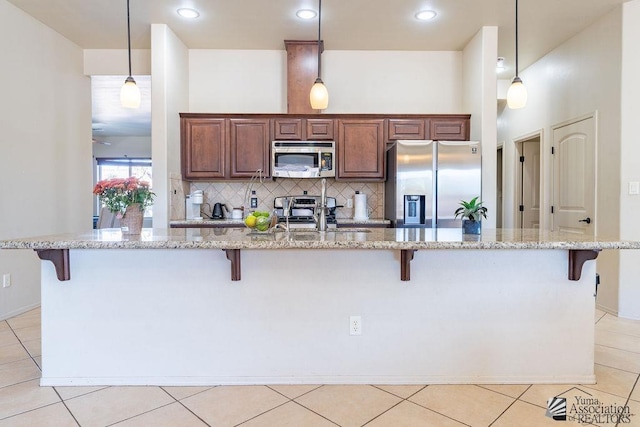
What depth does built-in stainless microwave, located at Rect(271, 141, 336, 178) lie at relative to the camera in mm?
4258

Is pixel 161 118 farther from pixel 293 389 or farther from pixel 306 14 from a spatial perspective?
pixel 293 389

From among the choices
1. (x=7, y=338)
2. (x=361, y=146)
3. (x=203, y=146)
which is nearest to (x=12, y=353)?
(x=7, y=338)

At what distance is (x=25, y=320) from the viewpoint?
349 centimetres

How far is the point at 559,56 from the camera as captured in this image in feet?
14.5

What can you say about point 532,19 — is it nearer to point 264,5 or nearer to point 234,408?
point 264,5

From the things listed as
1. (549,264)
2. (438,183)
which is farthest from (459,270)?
(438,183)

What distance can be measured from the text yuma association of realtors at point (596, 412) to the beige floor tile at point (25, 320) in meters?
3.96

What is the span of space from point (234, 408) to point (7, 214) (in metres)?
2.97

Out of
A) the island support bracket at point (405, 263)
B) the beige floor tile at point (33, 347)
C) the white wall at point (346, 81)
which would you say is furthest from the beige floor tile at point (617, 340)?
the beige floor tile at point (33, 347)

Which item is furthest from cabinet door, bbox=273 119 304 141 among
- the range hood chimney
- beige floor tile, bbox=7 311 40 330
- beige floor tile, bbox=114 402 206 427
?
beige floor tile, bbox=114 402 206 427

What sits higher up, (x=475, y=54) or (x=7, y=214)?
(x=475, y=54)

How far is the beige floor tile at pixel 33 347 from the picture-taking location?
8.98 feet

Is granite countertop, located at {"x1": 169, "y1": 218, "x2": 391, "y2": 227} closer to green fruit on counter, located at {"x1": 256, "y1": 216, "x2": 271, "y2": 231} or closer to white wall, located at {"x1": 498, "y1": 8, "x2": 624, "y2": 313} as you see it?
green fruit on counter, located at {"x1": 256, "y1": 216, "x2": 271, "y2": 231}

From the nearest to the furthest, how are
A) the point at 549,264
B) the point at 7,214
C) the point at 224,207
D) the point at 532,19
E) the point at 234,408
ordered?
the point at 234,408, the point at 549,264, the point at 7,214, the point at 532,19, the point at 224,207
